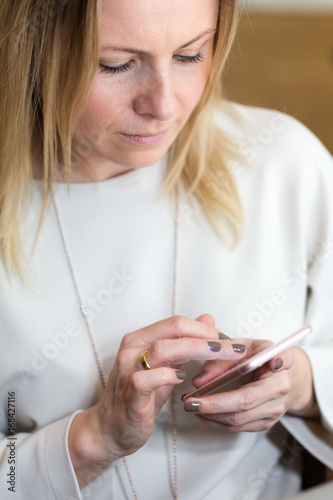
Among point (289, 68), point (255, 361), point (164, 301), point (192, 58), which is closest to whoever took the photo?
point (255, 361)

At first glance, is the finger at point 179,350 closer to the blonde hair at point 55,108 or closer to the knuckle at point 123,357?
the knuckle at point 123,357

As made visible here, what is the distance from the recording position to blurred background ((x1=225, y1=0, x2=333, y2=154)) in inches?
60.0

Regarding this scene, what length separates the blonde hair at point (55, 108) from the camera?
62 centimetres

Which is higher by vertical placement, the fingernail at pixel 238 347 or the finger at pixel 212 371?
the fingernail at pixel 238 347

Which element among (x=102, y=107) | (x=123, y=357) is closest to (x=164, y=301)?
(x=123, y=357)

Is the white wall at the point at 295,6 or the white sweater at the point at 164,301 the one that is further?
the white wall at the point at 295,6

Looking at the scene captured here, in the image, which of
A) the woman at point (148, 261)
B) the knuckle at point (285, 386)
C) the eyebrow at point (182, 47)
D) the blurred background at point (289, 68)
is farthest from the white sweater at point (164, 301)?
the blurred background at point (289, 68)

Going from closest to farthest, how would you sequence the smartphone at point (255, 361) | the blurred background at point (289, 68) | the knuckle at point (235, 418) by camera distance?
1. the smartphone at point (255, 361)
2. the knuckle at point (235, 418)
3. the blurred background at point (289, 68)

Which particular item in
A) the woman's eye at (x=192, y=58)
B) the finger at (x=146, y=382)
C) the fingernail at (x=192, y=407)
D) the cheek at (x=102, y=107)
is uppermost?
the woman's eye at (x=192, y=58)

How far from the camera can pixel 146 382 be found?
0.59 metres

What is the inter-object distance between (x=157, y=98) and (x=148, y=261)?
0.80 feet

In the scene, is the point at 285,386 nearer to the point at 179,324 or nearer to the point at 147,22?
the point at 179,324

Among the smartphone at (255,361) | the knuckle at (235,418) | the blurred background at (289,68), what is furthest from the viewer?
the blurred background at (289,68)

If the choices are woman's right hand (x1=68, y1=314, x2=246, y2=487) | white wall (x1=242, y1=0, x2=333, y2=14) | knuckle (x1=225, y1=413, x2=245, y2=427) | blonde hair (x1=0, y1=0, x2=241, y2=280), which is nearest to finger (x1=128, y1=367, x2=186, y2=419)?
woman's right hand (x1=68, y1=314, x2=246, y2=487)
